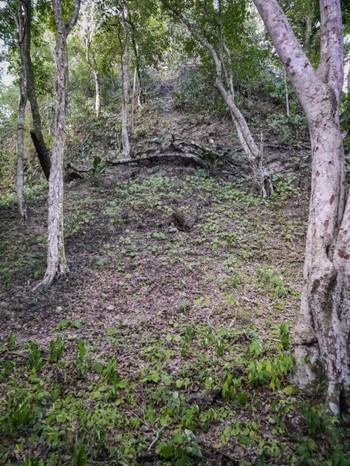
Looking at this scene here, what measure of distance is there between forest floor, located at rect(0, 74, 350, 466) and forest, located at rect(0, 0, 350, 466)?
2 cm

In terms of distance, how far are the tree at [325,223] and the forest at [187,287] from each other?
0.06ft

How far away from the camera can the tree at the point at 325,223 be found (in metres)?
2.91

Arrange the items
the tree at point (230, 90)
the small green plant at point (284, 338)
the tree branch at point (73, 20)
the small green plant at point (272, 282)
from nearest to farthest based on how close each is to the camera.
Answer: the small green plant at point (284, 338) < the small green plant at point (272, 282) < the tree branch at point (73, 20) < the tree at point (230, 90)

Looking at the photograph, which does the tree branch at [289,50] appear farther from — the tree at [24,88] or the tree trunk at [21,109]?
the tree trunk at [21,109]

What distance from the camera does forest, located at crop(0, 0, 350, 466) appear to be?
2727 mm

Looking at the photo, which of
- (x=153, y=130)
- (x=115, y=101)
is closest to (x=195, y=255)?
(x=153, y=130)

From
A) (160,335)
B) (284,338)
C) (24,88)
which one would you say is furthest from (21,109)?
(284,338)

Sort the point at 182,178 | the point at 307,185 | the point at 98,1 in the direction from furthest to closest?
the point at 98,1, the point at 182,178, the point at 307,185

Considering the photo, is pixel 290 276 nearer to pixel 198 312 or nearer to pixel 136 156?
pixel 198 312

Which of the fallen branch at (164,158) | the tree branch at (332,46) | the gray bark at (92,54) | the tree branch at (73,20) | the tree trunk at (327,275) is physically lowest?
the tree trunk at (327,275)

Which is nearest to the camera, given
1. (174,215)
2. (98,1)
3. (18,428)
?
(18,428)

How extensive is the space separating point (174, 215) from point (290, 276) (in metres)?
3.31

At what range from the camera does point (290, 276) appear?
5902 mm

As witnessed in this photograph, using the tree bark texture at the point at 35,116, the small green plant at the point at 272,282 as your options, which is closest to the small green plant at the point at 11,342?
the small green plant at the point at 272,282
